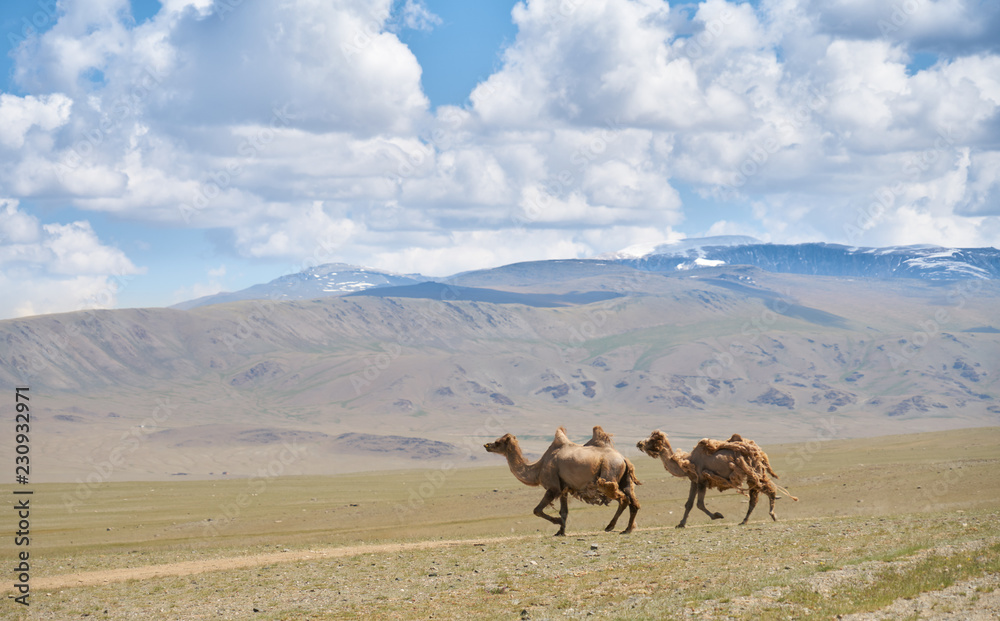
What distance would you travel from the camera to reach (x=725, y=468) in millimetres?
27531

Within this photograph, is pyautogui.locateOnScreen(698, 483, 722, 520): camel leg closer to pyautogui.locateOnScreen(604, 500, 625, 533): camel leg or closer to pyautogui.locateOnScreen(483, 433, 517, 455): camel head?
pyautogui.locateOnScreen(604, 500, 625, 533): camel leg

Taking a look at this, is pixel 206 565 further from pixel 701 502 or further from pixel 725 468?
pixel 725 468

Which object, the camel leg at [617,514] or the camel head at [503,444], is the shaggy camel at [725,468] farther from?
the camel head at [503,444]

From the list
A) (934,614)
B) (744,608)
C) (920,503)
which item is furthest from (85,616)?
(920,503)

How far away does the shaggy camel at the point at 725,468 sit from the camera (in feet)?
90.0

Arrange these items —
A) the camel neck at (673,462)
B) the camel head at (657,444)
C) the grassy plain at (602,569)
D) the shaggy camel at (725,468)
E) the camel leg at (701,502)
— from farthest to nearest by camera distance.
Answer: the camel head at (657,444), the camel neck at (673,462), the camel leg at (701,502), the shaggy camel at (725,468), the grassy plain at (602,569)

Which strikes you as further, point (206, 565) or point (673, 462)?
point (673, 462)

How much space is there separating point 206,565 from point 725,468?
53.1ft

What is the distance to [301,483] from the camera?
93125mm

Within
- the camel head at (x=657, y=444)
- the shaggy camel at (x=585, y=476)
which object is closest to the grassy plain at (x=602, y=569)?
the shaggy camel at (x=585, y=476)

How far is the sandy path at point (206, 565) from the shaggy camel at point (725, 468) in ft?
20.8

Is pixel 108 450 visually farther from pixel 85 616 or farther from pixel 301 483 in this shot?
pixel 85 616

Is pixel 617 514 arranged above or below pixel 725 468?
below

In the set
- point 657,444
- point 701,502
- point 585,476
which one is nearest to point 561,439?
point 585,476
